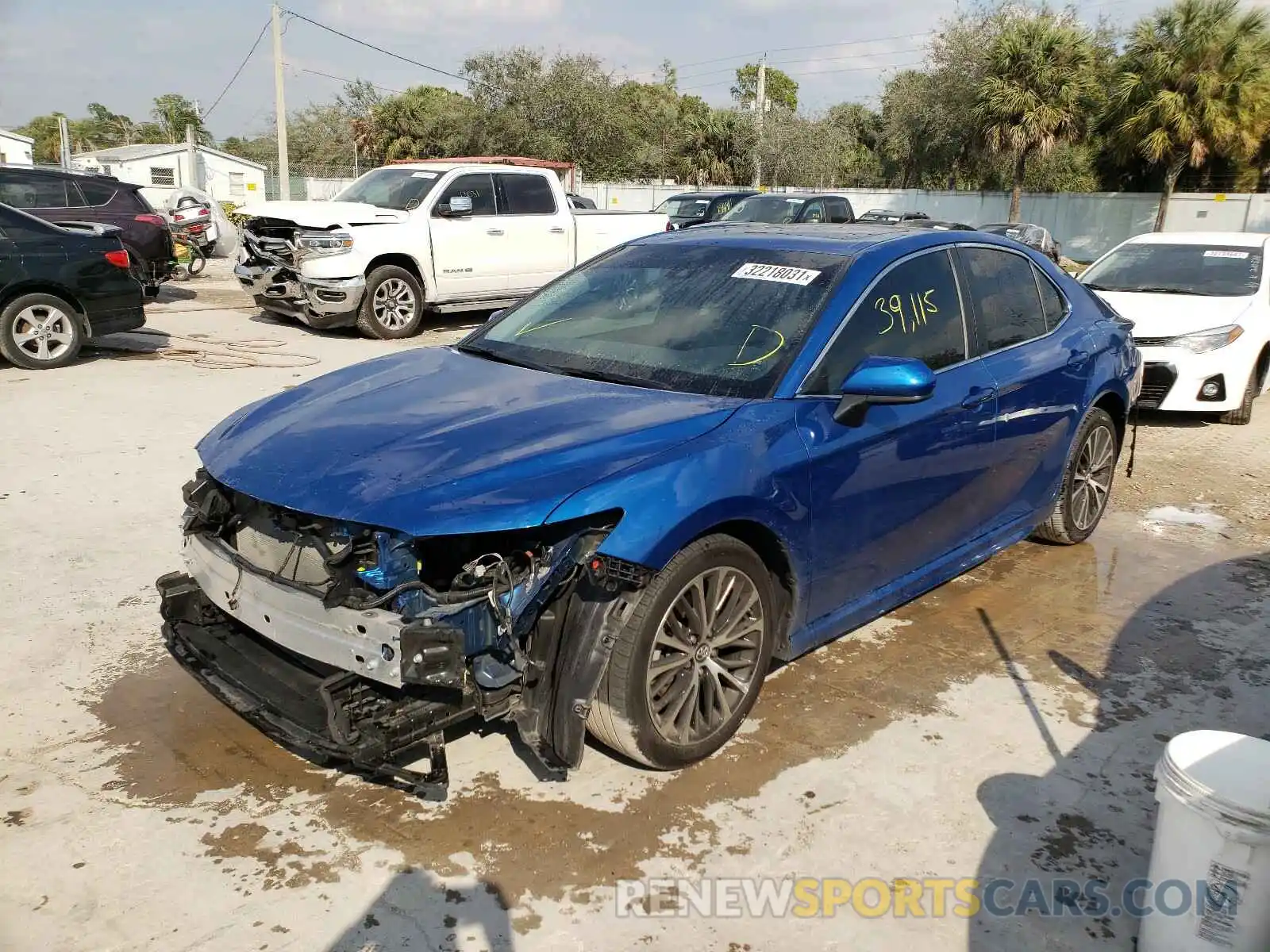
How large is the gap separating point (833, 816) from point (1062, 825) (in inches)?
28.6

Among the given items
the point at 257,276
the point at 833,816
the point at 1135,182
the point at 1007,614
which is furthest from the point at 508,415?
the point at 1135,182

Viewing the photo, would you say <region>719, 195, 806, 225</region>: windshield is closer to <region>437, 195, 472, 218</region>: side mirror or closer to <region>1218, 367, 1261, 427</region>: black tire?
<region>437, 195, 472, 218</region>: side mirror

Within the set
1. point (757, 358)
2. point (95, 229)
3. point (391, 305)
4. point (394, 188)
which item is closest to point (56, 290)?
point (95, 229)

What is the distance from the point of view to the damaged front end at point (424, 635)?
2.86 m

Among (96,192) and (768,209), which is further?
(768,209)

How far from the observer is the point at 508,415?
3.48m

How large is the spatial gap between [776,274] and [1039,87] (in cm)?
3292

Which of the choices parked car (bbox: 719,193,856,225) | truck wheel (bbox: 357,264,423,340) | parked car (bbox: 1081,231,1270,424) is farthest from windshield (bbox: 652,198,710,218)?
parked car (bbox: 1081,231,1270,424)

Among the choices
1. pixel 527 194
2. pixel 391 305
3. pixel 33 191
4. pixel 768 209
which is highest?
pixel 768 209

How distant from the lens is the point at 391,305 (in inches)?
483

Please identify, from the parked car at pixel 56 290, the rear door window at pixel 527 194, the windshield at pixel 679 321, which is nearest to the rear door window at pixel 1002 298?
the windshield at pixel 679 321

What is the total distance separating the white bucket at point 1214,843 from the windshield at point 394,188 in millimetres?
11473

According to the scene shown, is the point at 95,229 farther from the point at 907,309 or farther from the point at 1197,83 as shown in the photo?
the point at 1197,83

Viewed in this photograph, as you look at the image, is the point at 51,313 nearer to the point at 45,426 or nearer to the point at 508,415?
the point at 45,426
